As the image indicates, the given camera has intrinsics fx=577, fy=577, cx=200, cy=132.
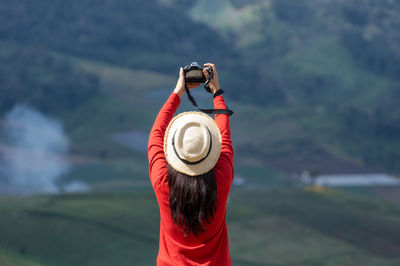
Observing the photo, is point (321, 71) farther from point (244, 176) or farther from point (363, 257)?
point (363, 257)

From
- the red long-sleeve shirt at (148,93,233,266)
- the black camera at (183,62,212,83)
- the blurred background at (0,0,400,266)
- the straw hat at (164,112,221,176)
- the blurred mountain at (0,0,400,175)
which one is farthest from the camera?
the blurred mountain at (0,0,400,175)

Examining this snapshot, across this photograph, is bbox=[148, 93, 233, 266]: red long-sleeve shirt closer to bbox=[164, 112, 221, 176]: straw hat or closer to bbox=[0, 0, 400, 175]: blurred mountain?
bbox=[164, 112, 221, 176]: straw hat

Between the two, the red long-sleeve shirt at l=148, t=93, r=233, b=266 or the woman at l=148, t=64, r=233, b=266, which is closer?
the woman at l=148, t=64, r=233, b=266

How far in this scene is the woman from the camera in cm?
400

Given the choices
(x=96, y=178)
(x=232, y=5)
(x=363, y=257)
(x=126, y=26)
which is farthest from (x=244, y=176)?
(x=232, y=5)

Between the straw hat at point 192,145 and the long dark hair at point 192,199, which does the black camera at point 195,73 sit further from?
the long dark hair at point 192,199

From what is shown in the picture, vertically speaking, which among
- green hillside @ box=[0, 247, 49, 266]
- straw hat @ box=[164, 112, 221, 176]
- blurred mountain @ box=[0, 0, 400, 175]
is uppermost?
blurred mountain @ box=[0, 0, 400, 175]

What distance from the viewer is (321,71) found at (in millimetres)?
77062

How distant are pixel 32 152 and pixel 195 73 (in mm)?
52733

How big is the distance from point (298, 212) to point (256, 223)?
3456 mm

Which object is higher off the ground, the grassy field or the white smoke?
the white smoke

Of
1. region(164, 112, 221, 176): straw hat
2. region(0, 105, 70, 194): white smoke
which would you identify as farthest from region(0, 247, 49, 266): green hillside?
region(0, 105, 70, 194): white smoke

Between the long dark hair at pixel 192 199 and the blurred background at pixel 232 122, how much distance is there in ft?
30.6

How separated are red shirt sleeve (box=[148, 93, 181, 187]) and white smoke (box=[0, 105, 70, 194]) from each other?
4076 cm
